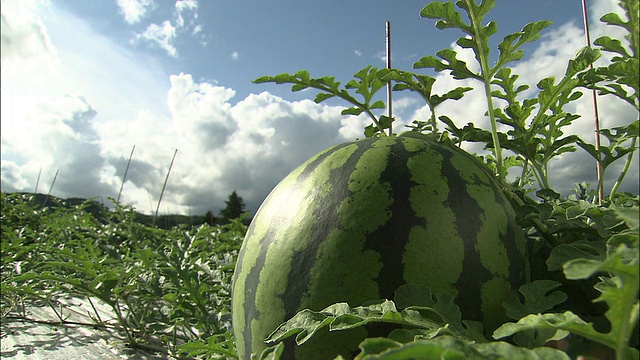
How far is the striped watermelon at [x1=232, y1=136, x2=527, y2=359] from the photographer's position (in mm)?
940

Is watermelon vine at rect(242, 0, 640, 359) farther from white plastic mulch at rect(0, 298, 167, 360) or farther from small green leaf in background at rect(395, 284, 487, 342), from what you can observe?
white plastic mulch at rect(0, 298, 167, 360)

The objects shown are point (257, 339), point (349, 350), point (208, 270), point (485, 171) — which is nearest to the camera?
point (349, 350)

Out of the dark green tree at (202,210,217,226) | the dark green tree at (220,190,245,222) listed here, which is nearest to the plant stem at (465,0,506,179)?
the dark green tree at (202,210,217,226)

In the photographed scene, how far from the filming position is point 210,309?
1988 millimetres

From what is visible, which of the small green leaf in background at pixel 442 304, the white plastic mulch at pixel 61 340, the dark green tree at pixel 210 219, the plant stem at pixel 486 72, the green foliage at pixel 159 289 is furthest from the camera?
the dark green tree at pixel 210 219

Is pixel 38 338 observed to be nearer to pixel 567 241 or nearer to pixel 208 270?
pixel 208 270

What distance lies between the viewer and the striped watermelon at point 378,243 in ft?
3.08

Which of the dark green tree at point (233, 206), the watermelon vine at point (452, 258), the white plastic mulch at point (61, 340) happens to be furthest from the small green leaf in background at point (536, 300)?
the dark green tree at point (233, 206)

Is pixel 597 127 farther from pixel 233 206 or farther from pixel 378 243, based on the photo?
pixel 233 206

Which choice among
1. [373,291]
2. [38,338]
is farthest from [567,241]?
[38,338]

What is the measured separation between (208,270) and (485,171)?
51.4 inches

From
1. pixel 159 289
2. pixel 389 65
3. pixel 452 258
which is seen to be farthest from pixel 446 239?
pixel 159 289

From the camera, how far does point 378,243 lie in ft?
3.15

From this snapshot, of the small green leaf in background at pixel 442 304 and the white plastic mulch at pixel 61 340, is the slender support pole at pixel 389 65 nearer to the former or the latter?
the small green leaf in background at pixel 442 304
